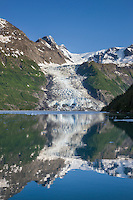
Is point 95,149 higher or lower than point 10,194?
higher

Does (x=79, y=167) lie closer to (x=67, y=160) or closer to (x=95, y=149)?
(x=67, y=160)

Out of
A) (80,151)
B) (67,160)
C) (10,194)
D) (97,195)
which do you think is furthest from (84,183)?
(80,151)

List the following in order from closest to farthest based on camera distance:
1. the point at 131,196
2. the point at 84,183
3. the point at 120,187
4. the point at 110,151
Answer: the point at 131,196, the point at 120,187, the point at 84,183, the point at 110,151

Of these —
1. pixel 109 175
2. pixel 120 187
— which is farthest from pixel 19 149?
pixel 120 187

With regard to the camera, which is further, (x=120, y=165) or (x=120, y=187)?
(x=120, y=165)

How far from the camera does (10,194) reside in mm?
8750

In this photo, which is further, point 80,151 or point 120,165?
point 80,151

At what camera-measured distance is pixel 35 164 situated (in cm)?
1305

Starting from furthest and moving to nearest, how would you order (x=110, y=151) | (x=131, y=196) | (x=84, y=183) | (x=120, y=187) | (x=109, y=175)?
1. (x=110, y=151)
2. (x=109, y=175)
3. (x=84, y=183)
4. (x=120, y=187)
5. (x=131, y=196)

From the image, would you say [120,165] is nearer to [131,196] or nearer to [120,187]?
[120,187]

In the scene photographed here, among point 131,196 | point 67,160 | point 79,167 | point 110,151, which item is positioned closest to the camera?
point 131,196

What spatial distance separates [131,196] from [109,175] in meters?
2.71

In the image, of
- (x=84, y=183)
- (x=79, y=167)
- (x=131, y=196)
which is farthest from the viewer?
(x=79, y=167)

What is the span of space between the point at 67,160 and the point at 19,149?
509cm
